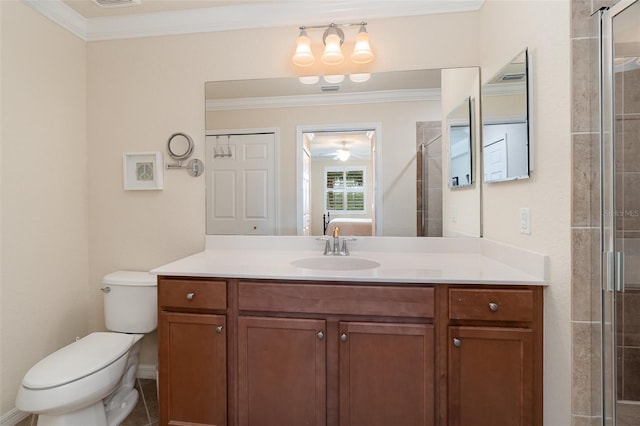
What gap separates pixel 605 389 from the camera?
3.53 feet

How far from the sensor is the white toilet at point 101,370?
4.47 feet

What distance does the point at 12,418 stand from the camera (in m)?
1.69

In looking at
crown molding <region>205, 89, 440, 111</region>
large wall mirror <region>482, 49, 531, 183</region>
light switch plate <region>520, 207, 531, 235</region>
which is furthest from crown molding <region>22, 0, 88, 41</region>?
light switch plate <region>520, 207, 531, 235</region>

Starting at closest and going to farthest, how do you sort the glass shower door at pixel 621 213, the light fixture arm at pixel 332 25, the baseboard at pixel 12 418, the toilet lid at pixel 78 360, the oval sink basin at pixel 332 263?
the glass shower door at pixel 621 213
the toilet lid at pixel 78 360
the baseboard at pixel 12 418
the oval sink basin at pixel 332 263
the light fixture arm at pixel 332 25

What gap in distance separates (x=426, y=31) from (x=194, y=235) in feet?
6.56

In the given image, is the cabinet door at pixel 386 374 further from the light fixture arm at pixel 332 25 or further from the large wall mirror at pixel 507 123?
the light fixture arm at pixel 332 25

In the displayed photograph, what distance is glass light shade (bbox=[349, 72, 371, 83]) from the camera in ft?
6.35

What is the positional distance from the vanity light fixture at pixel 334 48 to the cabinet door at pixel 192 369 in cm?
157

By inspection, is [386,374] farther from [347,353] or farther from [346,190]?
[346,190]

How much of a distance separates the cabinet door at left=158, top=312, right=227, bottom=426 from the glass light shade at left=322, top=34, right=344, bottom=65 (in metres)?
1.59

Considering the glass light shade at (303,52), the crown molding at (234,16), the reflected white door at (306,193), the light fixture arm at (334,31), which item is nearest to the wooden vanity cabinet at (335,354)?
the reflected white door at (306,193)

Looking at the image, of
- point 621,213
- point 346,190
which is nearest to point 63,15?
point 346,190

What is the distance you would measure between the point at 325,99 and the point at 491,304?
1501 mm

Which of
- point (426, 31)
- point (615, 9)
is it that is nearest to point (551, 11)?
point (615, 9)
